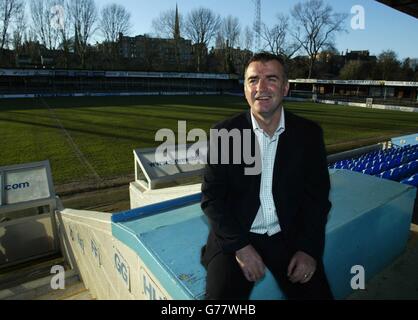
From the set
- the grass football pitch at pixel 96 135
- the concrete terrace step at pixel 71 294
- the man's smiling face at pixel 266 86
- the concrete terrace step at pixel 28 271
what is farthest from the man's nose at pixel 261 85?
the grass football pitch at pixel 96 135

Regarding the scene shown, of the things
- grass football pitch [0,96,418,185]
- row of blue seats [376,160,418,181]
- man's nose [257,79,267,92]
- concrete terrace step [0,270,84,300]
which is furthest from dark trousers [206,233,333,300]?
grass football pitch [0,96,418,185]

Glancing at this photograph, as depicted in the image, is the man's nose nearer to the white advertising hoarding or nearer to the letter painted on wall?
the letter painted on wall

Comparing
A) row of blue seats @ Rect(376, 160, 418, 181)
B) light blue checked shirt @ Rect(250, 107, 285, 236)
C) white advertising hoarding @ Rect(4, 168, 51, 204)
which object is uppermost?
light blue checked shirt @ Rect(250, 107, 285, 236)

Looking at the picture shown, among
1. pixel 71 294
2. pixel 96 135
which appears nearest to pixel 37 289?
pixel 71 294

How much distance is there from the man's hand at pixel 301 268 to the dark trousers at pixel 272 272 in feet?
0.16

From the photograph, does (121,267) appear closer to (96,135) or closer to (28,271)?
(28,271)

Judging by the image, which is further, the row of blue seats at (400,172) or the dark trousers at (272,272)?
the row of blue seats at (400,172)

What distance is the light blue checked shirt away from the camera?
223cm

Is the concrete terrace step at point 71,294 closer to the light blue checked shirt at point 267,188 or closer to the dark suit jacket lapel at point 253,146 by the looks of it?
the light blue checked shirt at point 267,188

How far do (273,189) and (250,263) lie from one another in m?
0.56

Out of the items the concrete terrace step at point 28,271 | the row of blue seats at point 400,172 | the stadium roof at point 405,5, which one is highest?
the stadium roof at point 405,5

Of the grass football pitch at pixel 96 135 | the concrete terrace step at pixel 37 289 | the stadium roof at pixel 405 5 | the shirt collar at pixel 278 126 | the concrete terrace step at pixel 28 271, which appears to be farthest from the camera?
the grass football pitch at pixel 96 135

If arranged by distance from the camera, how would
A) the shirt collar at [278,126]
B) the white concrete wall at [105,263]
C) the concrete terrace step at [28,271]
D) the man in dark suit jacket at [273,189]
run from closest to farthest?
1. the man in dark suit jacket at [273,189]
2. the shirt collar at [278,126]
3. the white concrete wall at [105,263]
4. the concrete terrace step at [28,271]

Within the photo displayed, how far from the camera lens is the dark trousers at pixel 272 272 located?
199 centimetres
